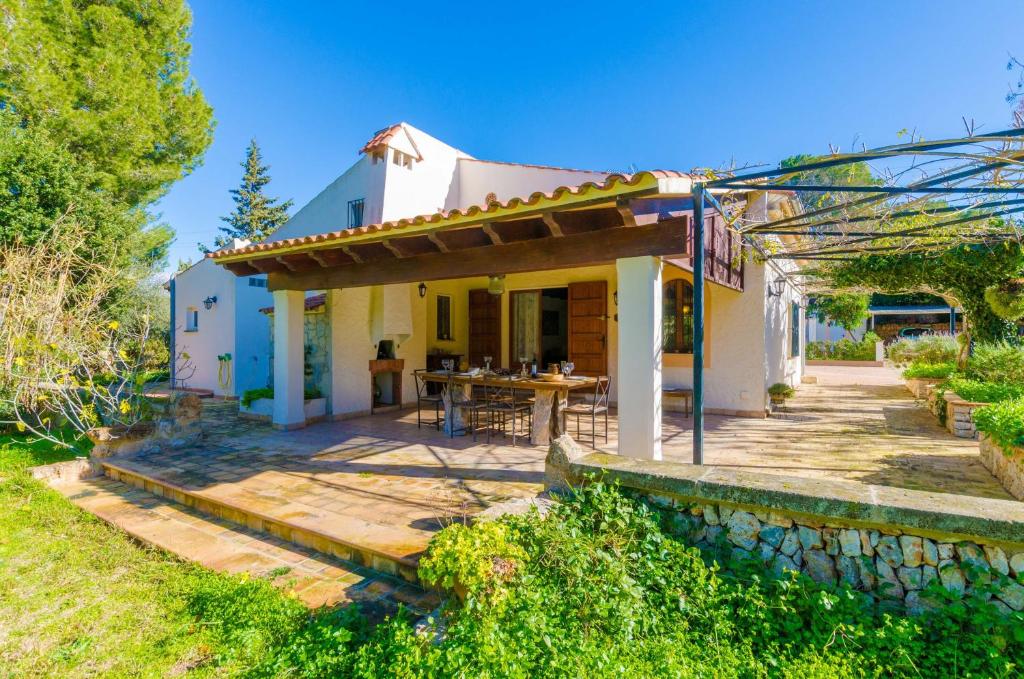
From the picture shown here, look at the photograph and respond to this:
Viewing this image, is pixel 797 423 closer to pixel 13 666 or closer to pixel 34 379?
pixel 13 666

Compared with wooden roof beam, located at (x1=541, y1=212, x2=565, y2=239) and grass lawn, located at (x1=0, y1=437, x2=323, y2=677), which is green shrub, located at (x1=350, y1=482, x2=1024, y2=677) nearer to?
grass lawn, located at (x1=0, y1=437, x2=323, y2=677)

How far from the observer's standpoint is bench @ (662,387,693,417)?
337 inches

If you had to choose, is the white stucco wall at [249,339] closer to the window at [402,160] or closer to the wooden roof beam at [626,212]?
the window at [402,160]

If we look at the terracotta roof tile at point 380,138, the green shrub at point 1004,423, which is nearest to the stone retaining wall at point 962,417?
the green shrub at point 1004,423

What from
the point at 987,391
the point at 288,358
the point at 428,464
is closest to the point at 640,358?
the point at 428,464

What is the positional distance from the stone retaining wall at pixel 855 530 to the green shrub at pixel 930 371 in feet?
28.7

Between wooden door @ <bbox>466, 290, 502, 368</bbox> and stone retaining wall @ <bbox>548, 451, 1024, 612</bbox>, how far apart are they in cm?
811

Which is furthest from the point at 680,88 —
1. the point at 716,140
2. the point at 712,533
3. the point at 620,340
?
the point at 712,533

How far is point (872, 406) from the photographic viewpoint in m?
9.96

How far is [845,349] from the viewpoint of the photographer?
22.3 m

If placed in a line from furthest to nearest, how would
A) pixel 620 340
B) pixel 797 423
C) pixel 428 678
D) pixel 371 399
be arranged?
pixel 371 399, pixel 797 423, pixel 620 340, pixel 428 678

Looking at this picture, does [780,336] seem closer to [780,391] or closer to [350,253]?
[780,391]

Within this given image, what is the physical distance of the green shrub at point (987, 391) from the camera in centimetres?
612

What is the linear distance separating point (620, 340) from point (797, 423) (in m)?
5.21
